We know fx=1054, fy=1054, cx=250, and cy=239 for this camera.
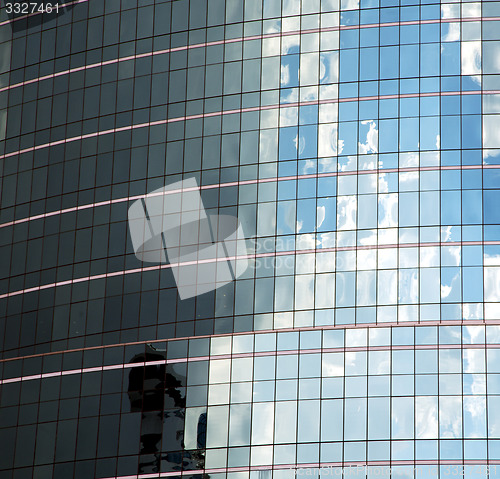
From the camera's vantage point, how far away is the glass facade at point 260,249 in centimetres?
7231

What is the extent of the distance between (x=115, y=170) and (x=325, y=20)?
2002 centimetres

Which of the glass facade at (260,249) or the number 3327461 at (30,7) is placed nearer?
the glass facade at (260,249)

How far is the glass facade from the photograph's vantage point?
72.3 m

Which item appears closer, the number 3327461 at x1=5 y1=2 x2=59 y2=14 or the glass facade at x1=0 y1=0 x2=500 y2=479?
the glass facade at x1=0 y1=0 x2=500 y2=479

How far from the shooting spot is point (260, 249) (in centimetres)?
7700

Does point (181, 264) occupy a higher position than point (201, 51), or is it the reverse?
point (201, 51)

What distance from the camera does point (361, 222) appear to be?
75.8 metres

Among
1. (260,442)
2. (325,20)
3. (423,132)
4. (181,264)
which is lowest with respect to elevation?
(260,442)

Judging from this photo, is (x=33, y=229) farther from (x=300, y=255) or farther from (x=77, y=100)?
(x=300, y=255)

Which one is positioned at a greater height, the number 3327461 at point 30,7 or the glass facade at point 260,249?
the number 3327461 at point 30,7

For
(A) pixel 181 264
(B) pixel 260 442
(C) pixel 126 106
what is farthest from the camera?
(C) pixel 126 106

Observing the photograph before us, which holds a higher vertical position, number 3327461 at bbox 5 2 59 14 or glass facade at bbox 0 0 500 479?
number 3327461 at bbox 5 2 59 14

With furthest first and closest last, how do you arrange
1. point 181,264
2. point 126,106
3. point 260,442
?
point 126,106, point 181,264, point 260,442

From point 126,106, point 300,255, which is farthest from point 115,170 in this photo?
point 300,255
